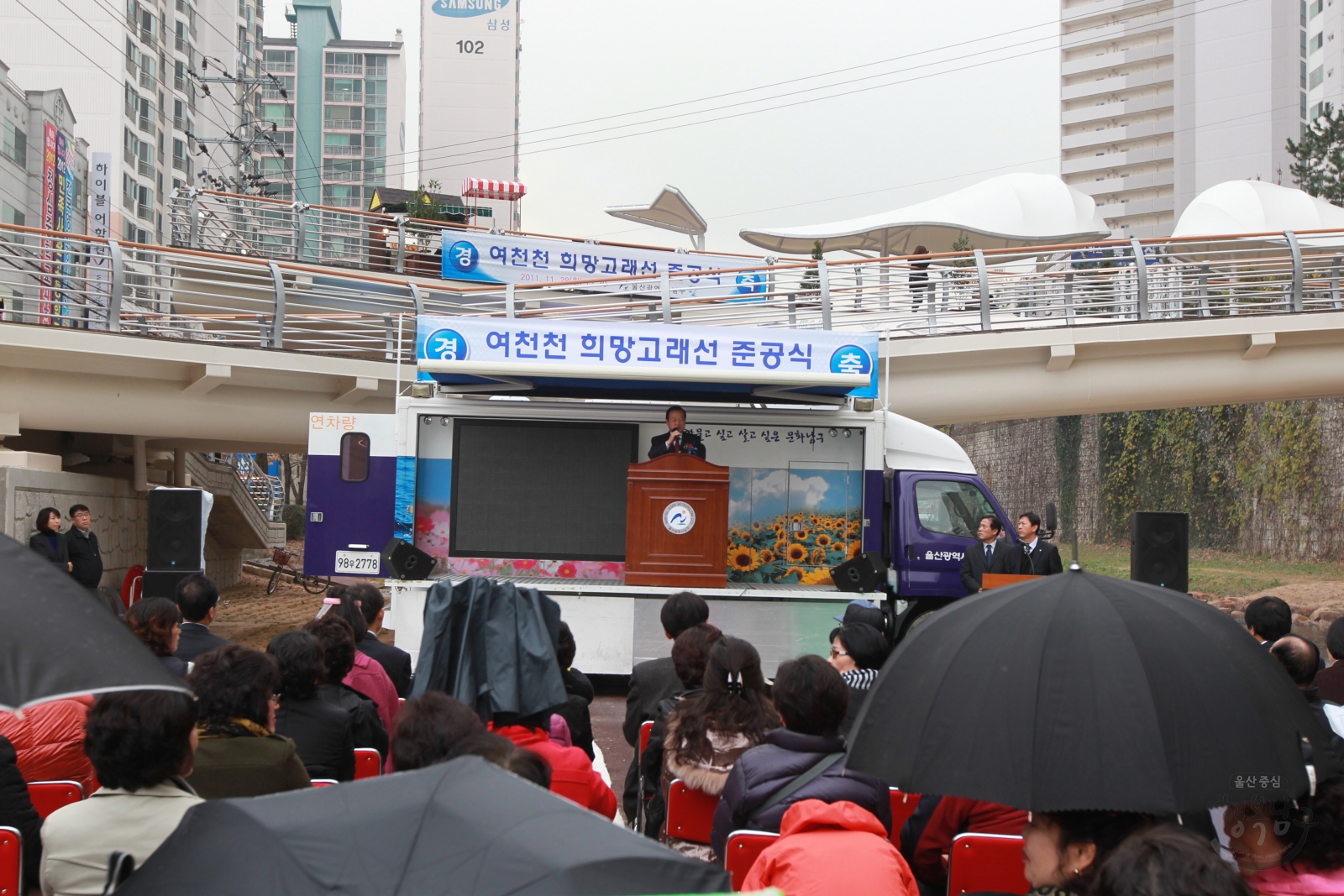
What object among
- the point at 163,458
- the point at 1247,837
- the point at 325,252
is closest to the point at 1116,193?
the point at 325,252

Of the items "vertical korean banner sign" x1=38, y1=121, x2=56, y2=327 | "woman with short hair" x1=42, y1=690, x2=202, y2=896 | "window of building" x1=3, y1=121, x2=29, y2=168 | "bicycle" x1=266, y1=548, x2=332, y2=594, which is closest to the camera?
"woman with short hair" x1=42, y1=690, x2=202, y2=896

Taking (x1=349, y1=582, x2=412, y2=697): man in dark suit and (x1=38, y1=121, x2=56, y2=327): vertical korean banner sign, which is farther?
(x1=38, y1=121, x2=56, y2=327): vertical korean banner sign

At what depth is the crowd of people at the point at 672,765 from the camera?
294cm

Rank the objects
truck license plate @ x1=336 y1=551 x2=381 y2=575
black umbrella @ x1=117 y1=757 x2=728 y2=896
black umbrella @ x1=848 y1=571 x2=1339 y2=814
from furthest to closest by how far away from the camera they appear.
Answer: truck license plate @ x1=336 y1=551 x2=381 y2=575, black umbrella @ x1=848 y1=571 x2=1339 y2=814, black umbrella @ x1=117 y1=757 x2=728 y2=896

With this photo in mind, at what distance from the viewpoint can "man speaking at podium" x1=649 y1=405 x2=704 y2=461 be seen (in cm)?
1205

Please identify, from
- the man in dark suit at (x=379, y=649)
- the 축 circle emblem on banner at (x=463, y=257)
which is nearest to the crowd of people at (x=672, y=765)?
the man in dark suit at (x=379, y=649)

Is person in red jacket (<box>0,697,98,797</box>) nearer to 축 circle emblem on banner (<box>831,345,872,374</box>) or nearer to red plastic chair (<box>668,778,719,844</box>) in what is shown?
red plastic chair (<box>668,778,719,844</box>)

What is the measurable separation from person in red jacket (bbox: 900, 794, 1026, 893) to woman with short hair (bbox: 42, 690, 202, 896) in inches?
92.4

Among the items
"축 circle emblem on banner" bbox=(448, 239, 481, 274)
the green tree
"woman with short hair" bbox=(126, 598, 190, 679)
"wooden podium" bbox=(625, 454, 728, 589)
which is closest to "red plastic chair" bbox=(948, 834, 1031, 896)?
"woman with short hair" bbox=(126, 598, 190, 679)

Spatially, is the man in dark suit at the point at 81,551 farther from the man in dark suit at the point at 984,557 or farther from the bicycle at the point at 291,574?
the bicycle at the point at 291,574

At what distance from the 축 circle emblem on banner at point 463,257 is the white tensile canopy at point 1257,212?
18.4 meters

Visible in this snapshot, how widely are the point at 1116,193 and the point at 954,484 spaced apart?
8665cm

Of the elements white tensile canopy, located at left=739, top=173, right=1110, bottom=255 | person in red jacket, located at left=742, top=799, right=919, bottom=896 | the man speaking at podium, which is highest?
white tensile canopy, located at left=739, top=173, right=1110, bottom=255

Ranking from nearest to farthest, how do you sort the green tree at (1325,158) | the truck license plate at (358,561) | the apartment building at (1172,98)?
1. the truck license plate at (358,561)
2. the green tree at (1325,158)
3. the apartment building at (1172,98)
